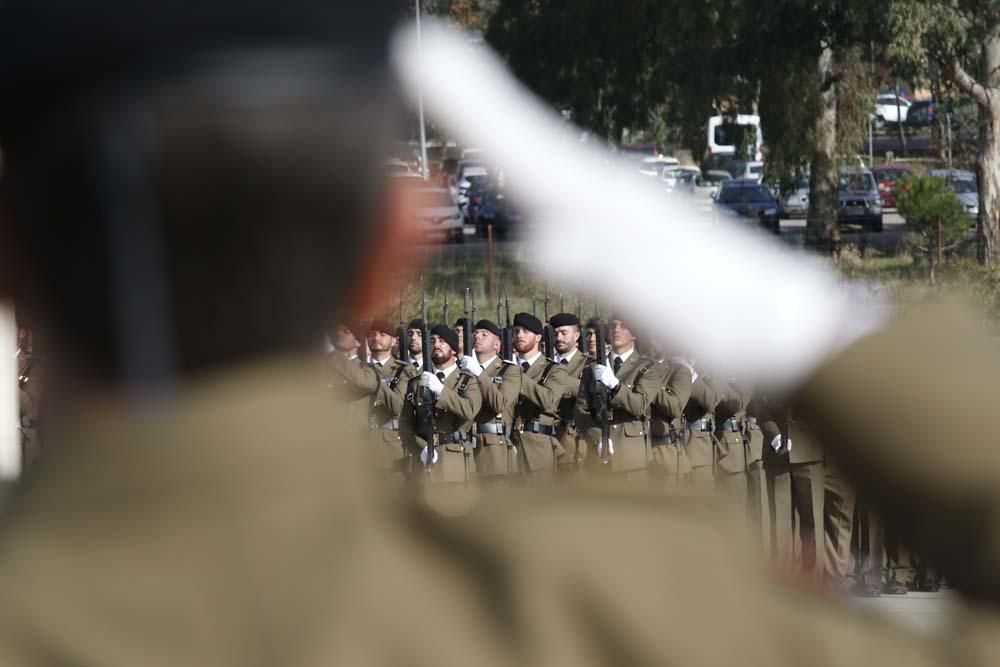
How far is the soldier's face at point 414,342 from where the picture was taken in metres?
11.0

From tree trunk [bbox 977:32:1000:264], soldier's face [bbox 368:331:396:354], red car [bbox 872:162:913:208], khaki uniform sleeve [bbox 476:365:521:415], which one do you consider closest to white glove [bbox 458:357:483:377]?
khaki uniform sleeve [bbox 476:365:521:415]

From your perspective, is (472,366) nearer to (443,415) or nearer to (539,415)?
(443,415)

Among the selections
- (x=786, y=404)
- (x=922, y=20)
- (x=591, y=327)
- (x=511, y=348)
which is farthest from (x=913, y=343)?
(x=922, y=20)

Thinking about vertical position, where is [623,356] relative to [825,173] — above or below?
below

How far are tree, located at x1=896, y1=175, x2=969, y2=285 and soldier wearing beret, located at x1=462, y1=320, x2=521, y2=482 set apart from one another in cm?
713

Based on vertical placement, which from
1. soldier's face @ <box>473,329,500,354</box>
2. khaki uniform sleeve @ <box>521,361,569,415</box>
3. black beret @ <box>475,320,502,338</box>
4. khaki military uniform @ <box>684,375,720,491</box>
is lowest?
khaki military uniform @ <box>684,375,720,491</box>

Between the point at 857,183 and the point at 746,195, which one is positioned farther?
the point at 746,195

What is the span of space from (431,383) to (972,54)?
40.9ft

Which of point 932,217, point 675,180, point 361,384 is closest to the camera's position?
point 675,180

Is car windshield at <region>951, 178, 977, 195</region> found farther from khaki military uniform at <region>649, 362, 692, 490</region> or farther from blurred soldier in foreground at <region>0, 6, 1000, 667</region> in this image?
blurred soldier in foreground at <region>0, 6, 1000, 667</region>

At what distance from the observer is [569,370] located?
1032 centimetres

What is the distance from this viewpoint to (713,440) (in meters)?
10.1

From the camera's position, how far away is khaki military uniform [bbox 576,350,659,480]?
9.86m

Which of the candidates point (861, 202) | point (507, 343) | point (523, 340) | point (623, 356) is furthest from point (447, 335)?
point (861, 202)
